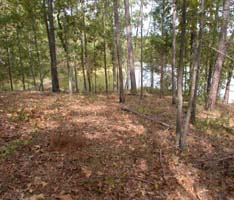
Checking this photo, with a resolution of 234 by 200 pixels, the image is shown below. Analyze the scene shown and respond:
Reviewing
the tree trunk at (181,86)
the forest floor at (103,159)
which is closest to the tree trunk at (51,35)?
the forest floor at (103,159)

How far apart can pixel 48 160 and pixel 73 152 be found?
58 centimetres

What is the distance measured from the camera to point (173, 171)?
4.46 m

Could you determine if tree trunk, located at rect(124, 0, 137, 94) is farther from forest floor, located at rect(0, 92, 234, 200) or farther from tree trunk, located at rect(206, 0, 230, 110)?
forest floor, located at rect(0, 92, 234, 200)

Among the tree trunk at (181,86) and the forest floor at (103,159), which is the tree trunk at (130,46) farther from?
the tree trunk at (181,86)

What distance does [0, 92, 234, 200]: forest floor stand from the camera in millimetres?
3645

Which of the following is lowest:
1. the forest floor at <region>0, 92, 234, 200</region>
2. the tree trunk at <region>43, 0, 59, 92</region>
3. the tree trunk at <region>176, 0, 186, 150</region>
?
the forest floor at <region>0, 92, 234, 200</region>

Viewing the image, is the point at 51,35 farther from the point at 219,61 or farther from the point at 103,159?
the point at 219,61

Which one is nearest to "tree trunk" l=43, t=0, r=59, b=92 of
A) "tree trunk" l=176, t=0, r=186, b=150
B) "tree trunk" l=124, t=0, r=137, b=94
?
"tree trunk" l=124, t=0, r=137, b=94

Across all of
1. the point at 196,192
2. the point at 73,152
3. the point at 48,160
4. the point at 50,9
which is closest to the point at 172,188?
the point at 196,192

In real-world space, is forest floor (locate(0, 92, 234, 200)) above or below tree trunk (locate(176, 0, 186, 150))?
below

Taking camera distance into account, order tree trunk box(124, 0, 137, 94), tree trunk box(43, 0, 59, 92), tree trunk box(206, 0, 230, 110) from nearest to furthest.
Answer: tree trunk box(206, 0, 230, 110)
tree trunk box(43, 0, 59, 92)
tree trunk box(124, 0, 137, 94)

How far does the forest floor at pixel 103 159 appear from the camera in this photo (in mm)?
3645

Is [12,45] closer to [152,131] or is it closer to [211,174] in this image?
[152,131]

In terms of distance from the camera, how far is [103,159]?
4.50 meters
